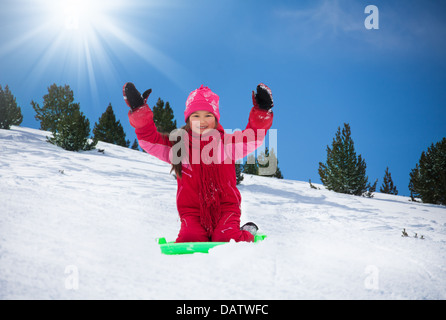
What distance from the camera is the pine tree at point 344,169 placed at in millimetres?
12602

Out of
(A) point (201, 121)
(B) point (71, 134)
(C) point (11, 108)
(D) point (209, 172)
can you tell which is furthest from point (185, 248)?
(C) point (11, 108)

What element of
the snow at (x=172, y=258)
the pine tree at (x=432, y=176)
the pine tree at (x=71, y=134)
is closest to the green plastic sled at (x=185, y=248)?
the snow at (x=172, y=258)

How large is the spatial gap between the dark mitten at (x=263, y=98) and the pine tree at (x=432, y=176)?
13.2 metres

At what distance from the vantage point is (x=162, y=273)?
1.77 meters

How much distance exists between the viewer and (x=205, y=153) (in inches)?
112

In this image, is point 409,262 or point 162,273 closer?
point 162,273

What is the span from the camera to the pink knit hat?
2.87 m

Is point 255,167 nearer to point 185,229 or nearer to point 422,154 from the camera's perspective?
point 422,154

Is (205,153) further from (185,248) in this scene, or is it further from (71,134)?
(71,134)

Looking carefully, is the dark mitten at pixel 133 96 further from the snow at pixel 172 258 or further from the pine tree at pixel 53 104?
the pine tree at pixel 53 104

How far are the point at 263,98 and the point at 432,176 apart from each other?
47.9 feet
